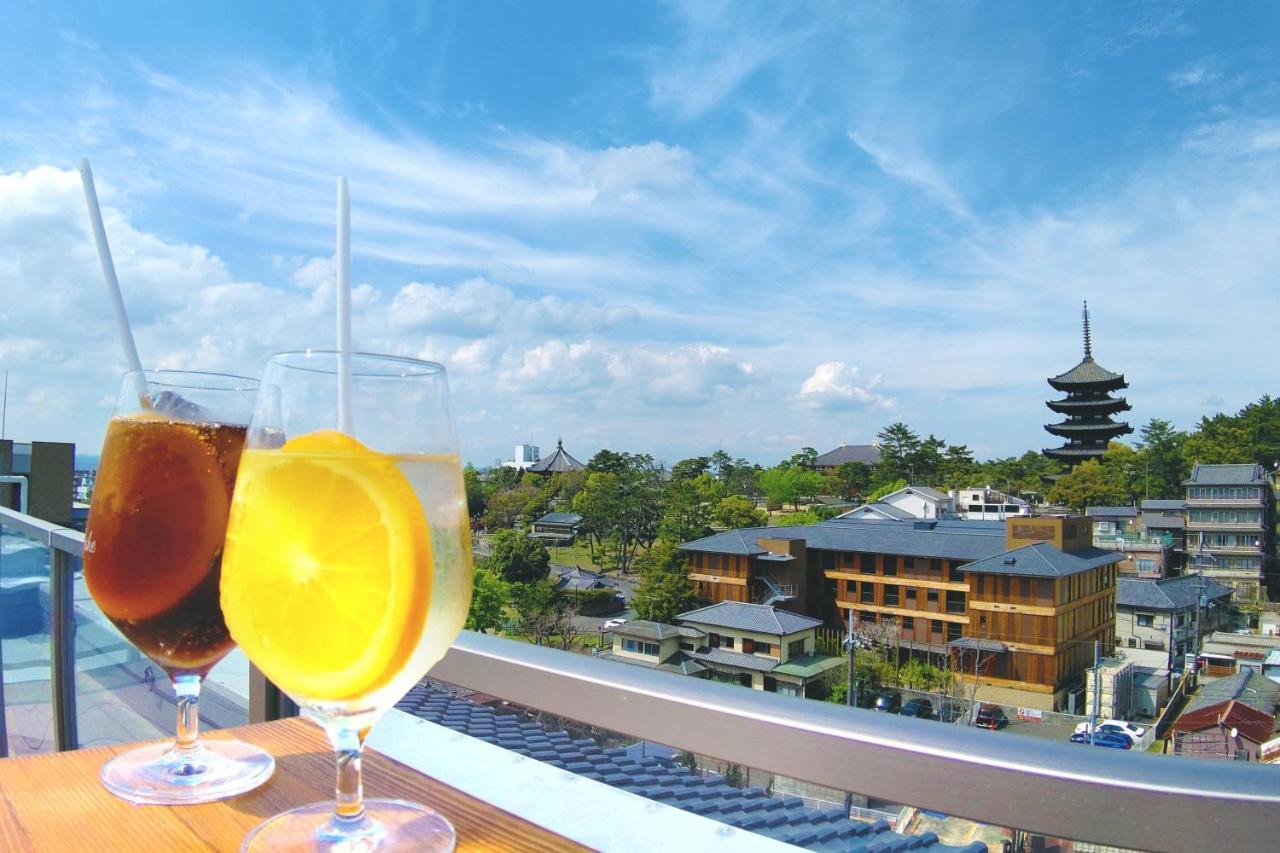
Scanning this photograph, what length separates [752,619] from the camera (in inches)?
622

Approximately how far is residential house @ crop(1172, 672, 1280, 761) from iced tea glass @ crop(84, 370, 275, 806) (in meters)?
13.2

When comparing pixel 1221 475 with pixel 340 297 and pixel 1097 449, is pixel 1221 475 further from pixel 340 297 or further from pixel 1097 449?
pixel 340 297

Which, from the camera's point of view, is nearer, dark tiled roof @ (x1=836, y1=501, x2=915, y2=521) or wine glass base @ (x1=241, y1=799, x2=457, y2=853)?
wine glass base @ (x1=241, y1=799, x2=457, y2=853)

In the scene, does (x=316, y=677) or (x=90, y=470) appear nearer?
(x=316, y=677)

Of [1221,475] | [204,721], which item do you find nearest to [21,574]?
[204,721]

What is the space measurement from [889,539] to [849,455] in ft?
65.4

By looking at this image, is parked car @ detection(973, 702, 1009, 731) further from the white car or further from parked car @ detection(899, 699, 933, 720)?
the white car

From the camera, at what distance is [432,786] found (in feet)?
1.06

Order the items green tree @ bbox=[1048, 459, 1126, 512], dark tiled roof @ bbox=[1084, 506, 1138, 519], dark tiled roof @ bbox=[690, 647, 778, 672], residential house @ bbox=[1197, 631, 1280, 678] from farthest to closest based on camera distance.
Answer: green tree @ bbox=[1048, 459, 1126, 512], dark tiled roof @ bbox=[1084, 506, 1138, 519], residential house @ bbox=[1197, 631, 1280, 678], dark tiled roof @ bbox=[690, 647, 778, 672]

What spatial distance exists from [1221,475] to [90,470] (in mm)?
25948

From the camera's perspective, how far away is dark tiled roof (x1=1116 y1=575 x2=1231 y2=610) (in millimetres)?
17095

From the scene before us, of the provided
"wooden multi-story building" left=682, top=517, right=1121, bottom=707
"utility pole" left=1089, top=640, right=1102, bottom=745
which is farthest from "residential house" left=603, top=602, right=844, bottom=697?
"utility pole" left=1089, top=640, right=1102, bottom=745

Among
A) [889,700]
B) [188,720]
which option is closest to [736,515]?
[889,700]

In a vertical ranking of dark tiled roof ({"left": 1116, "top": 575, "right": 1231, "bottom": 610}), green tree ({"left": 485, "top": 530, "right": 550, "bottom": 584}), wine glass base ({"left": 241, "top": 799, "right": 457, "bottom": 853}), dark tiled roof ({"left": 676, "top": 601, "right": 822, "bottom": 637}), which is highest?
wine glass base ({"left": 241, "top": 799, "right": 457, "bottom": 853})
